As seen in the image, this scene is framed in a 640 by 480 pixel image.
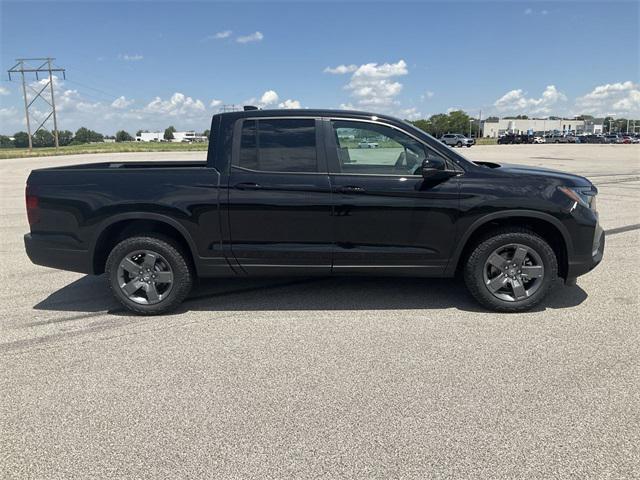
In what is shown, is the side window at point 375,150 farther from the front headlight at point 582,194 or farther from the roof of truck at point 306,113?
the front headlight at point 582,194

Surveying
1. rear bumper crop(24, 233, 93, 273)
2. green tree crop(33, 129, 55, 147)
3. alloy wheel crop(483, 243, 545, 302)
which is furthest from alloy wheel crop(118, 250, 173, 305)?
green tree crop(33, 129, 55, 147)

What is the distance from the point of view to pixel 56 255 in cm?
459

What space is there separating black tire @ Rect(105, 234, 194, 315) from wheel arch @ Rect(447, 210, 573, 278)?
2.54 metres

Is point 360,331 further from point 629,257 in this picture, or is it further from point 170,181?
point 629,257

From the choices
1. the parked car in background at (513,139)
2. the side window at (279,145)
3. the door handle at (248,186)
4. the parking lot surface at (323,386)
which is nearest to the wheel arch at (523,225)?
the parking lot surface at (323,386)

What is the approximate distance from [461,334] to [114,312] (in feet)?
10.9

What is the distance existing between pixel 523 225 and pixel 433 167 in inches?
43.4

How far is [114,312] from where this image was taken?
4750 mm

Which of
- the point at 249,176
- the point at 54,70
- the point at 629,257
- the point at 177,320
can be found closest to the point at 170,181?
the point at 249,176

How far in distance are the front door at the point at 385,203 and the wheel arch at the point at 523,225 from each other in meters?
0.14

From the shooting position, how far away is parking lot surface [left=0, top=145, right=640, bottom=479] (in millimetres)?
2531

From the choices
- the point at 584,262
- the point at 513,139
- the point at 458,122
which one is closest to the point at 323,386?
the point at 584,262

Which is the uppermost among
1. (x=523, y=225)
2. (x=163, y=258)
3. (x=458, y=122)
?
(x=458, y=122)

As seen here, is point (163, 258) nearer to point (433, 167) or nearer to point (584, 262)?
point (433, 167)
